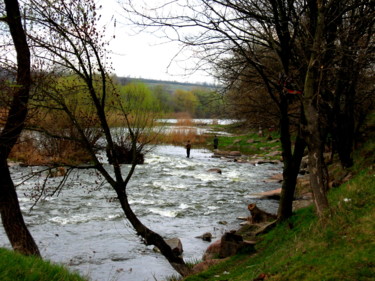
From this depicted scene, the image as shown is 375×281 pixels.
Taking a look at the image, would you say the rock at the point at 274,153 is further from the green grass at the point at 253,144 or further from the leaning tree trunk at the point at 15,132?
the leaning tree trunk at the point at 15,132

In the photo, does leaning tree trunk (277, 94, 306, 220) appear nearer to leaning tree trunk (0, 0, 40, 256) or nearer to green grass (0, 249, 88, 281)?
green grass (0, 249, 88, 281)

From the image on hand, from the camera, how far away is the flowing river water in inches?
339

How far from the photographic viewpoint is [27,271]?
4.48 metres

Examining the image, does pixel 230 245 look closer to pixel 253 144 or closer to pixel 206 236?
pixel 206 236

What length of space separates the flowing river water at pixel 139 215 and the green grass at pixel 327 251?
6.36 feet

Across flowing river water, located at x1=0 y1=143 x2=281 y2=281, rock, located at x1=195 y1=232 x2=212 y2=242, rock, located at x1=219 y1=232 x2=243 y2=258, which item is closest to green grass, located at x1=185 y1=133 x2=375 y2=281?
rock, located at x1=219 y1=232 x2=243 y2=258

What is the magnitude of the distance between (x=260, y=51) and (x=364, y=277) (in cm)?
656

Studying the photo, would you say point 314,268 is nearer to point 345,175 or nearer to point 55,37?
point 55,37

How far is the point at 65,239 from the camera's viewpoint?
10.0 metres

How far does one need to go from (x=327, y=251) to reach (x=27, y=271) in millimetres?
3665

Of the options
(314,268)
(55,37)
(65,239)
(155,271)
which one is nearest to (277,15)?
(55,37)

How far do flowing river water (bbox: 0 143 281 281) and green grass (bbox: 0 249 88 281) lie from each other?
78.1 inches

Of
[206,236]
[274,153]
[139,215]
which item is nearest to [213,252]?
[206,236]

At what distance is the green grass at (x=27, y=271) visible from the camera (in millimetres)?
4293
